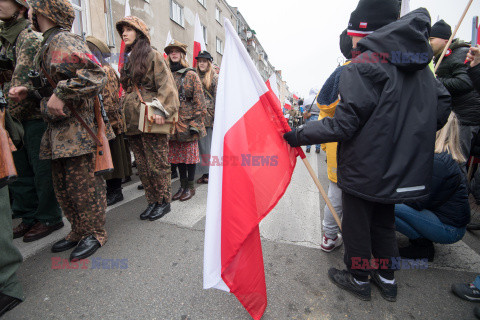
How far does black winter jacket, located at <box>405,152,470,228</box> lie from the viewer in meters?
1.76

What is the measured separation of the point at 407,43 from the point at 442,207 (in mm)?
1416

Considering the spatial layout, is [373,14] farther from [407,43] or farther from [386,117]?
[386,117]

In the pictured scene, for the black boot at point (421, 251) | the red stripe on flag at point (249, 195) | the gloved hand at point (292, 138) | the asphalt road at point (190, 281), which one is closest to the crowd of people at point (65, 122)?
the asphalt road at point (190, 281)

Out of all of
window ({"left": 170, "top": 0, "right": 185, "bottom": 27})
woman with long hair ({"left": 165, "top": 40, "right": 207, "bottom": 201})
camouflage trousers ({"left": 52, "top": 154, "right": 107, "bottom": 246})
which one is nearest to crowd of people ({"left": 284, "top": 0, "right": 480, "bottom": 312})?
camouflage trousers ({"left": 52, "top": 154, "right": 107, "bottom": 246})

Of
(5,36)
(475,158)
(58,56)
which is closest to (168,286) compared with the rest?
(58,56)

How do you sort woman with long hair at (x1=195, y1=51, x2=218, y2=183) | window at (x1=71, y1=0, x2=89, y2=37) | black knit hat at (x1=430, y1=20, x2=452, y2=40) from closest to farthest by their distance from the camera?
black knit hat at (x1=430, y1=20, x2=452, y2=40)
woman with long hair at (x1=195, y1=51, x2=218, y2=183)
window at (x1=71, y1=0, x2=89, y2=37)

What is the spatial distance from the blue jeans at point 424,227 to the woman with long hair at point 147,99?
245 centimetres

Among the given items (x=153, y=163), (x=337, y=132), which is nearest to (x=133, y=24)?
(x=153, y=163)

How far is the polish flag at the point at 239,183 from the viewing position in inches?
50.4

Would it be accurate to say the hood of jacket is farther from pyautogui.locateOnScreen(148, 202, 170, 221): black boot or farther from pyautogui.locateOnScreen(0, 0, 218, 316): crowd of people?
pyautogui.locateOnScreen(148, 202, 170, 221): black boot

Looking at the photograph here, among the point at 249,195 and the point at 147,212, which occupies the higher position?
the point at 249,195

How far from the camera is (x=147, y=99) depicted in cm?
254

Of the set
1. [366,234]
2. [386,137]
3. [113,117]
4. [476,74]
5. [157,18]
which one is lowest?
[366,234]

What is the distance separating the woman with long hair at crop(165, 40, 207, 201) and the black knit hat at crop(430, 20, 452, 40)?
10.1ft
